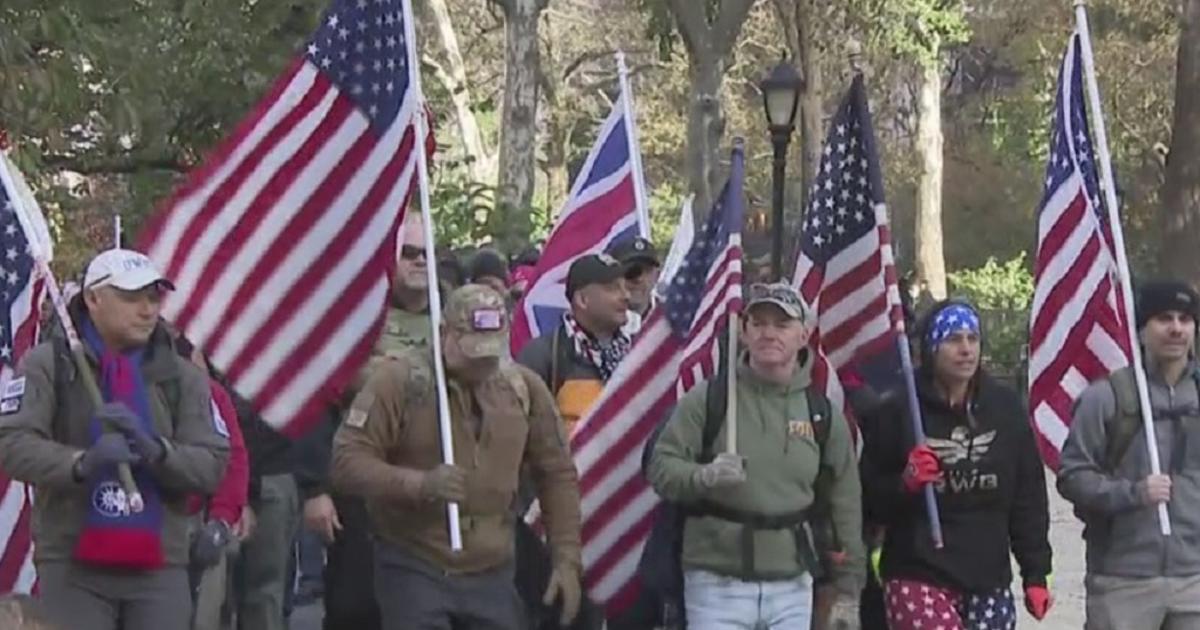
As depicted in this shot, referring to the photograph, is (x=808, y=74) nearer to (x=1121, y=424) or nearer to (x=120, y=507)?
(x=1121, y=424)

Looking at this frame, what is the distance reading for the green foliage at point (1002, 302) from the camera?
37.2 m

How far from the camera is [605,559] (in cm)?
828

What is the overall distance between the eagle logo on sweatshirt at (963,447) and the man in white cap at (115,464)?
2379 mm

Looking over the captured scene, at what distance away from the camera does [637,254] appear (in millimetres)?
9297

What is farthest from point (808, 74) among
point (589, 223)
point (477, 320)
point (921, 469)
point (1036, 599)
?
point (477, 320)

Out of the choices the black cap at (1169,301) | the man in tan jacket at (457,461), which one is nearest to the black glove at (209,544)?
the man in tan jacket at (457,461)

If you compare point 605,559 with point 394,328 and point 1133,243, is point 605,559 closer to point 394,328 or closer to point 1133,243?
point 394,328

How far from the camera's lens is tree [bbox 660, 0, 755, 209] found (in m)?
26.9

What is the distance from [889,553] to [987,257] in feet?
173

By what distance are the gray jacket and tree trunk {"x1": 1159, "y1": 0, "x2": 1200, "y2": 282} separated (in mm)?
11752

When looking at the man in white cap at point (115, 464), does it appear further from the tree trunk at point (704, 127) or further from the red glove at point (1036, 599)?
the tree trunk at point (704, 127)

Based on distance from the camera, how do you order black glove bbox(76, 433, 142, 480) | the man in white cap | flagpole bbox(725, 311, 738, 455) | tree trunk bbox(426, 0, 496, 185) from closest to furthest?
black glove bbox(76, 433, 142, 480) < the man in white cap < flagpole bbox(725, 311, 738, 455) < tree trunk bbox(426, 0, 496, 185)

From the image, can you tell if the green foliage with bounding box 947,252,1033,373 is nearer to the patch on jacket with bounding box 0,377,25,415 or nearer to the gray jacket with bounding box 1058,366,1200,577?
the gray jacket with bounding box 1058,366,1200,577

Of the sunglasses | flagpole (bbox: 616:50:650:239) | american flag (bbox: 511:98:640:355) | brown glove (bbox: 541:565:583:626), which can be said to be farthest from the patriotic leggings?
flagpole (bbox: 616:50:650:239)
